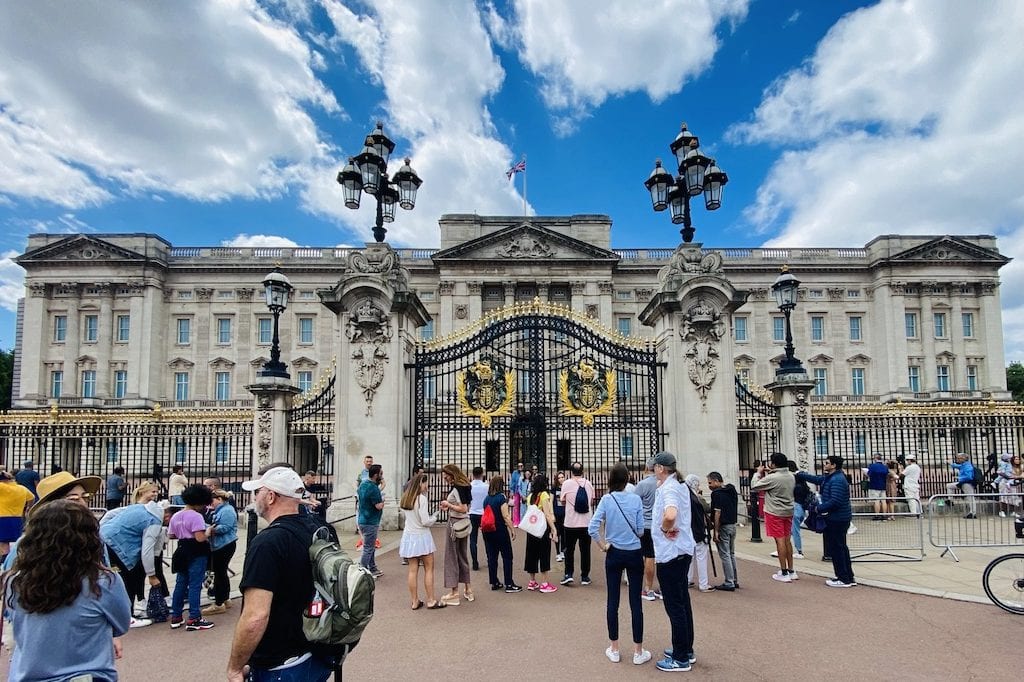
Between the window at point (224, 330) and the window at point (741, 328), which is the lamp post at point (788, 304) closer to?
the window at point (741, 328)

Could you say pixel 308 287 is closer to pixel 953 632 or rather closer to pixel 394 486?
pixel 394 486

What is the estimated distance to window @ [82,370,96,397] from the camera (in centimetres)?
5047

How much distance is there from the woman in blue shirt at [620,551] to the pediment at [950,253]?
56859 mm

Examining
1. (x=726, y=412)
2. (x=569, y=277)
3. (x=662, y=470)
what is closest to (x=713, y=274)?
(x=726, y=412)

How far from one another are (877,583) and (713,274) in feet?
22.8

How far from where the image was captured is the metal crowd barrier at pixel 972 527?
11.2 meters

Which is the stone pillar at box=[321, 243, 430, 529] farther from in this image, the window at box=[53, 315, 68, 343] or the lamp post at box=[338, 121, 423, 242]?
the window at box=[53, 315, 68, 343]

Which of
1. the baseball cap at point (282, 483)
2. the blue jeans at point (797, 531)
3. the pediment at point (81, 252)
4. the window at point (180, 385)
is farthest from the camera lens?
the window at point (180, 385)

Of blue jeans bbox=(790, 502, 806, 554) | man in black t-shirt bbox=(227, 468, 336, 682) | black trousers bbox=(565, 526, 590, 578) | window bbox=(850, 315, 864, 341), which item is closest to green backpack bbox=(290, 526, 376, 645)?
man in black t-shirt bbox=(227, 468, 336, 682)

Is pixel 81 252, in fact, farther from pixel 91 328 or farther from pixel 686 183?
pixel 686 183

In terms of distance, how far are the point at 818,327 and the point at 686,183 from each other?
4653 centimetres

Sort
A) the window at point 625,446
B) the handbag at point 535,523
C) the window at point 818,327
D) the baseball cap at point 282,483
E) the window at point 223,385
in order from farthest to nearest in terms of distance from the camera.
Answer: the window at point 818,327, the window at point 223,385, the window at point 625,446, the handbag at point 535,523, the baseball cap at point 282,483

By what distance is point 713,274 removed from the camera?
13555 mm

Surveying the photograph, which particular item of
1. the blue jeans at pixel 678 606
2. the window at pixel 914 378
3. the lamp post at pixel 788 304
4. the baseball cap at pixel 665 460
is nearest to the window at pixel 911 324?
the window at pixel 914 378
